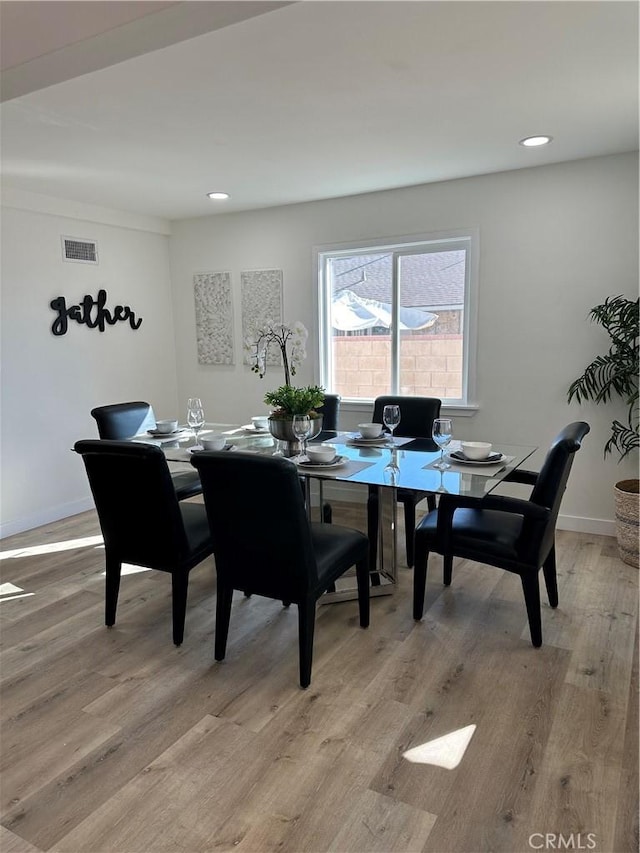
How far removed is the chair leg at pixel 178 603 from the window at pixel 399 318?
257 cm

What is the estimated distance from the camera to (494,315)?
13.3 feet

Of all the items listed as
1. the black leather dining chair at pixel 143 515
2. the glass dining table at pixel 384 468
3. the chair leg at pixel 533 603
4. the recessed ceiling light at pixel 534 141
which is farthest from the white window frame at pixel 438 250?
the black leather dining chair at pixel 143 515

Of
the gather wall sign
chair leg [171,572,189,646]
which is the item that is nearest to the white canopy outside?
the gather wall sign

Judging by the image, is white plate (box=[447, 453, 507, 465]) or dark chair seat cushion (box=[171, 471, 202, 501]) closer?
white plate (box=[447, 453, 507, 465])

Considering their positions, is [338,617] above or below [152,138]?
below

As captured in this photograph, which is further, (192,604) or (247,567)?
(192,604)

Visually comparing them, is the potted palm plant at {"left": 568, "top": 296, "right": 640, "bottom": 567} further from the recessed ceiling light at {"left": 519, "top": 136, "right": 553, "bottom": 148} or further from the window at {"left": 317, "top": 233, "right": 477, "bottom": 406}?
the recessed ceiling light at {"left": 519, "top": 136, "right": 553, "bottom": 148}

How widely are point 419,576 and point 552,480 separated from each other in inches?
31.0

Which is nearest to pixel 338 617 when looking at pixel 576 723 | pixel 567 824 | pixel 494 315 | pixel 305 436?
pixel 305 436

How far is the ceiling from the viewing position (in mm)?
1675

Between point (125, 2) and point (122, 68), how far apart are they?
0.87 metres

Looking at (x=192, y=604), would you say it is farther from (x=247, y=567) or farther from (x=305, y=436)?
(x=305, y=436)

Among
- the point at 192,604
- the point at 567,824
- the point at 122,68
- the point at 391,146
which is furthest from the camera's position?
the point at 391,146

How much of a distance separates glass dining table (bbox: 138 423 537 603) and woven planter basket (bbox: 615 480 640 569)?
0.91 m
